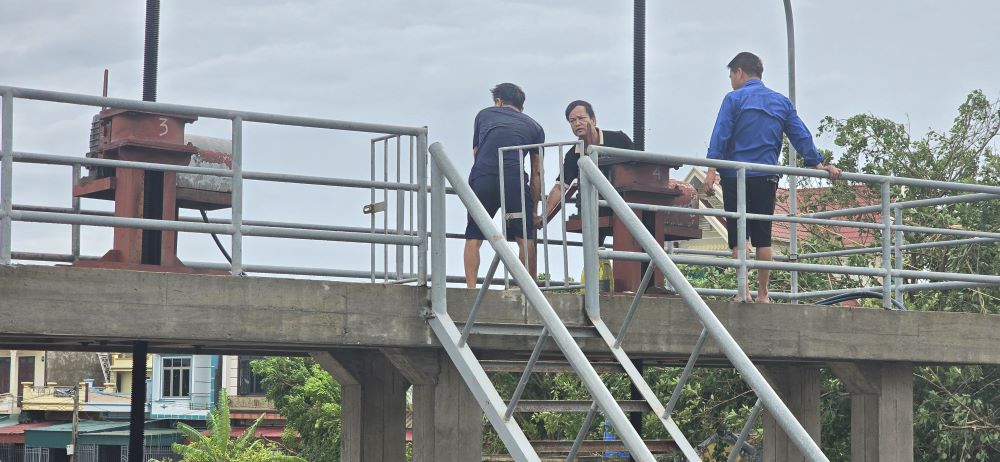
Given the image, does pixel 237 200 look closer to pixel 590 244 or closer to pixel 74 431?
pixel 590 244

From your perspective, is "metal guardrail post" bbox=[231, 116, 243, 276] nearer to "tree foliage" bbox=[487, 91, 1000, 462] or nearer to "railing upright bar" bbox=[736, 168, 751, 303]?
"railing upright bar" bbox=[736, 168, 751, 303]

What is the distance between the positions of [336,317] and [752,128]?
11.7 feet

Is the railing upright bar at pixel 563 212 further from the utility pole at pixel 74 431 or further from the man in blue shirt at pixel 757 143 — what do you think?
the utility pole at pixel 74 431

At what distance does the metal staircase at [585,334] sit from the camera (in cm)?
759

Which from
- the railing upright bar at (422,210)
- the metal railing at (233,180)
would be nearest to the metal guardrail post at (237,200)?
the metal railing at (233,180)

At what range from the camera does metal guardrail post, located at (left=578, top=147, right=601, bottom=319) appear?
9.03 metres

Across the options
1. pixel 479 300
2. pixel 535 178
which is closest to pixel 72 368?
pixel 535 178

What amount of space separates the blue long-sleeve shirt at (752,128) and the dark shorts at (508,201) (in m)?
1.52

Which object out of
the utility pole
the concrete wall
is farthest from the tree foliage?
the concrete wall

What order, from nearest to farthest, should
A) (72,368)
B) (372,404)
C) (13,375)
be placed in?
(372,404)
(72,368)
(13,375)

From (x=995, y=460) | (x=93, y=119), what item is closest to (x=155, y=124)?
(x=93, y=119)

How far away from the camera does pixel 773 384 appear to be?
12.4m

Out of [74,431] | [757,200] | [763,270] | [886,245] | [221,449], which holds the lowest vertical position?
[74,431]

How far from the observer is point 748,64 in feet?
35.2
